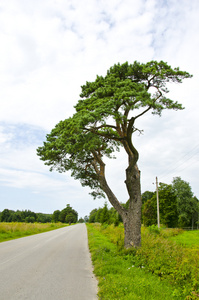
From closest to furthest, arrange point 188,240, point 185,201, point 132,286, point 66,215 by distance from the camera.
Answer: point 132,286 < point 188,240 < point 185,201 < point 66,215

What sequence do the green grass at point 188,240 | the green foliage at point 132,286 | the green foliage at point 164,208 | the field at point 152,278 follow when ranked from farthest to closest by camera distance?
the green foliage at point 164,208, the green grass at point 188,240, the field at point 152,278, the green foliage at point 132,286

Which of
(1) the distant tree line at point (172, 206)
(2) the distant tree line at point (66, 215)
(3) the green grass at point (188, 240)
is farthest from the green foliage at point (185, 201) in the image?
(2) the distant tree line at point (66, 215)

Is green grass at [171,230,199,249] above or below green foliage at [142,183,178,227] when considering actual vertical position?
below

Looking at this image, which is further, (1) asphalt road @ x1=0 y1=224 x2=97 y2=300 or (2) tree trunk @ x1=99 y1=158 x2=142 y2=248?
(2) tree trunk @ x1=99 y1=158 x2=142 y2=248

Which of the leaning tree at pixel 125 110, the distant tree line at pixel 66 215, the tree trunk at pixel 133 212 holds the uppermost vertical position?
the leaning tree at pixel 125 110

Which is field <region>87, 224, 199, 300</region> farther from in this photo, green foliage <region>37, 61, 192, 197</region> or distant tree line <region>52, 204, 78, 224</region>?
distant tree line <region>52, 204, 78, 224</region>

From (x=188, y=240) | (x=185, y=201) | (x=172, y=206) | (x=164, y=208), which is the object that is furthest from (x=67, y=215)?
(x=188, y=240)

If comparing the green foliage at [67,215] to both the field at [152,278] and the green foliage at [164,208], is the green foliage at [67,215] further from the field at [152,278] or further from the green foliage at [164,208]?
the field at [152,278]

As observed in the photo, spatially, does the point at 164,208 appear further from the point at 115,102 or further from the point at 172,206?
the point at 115,102

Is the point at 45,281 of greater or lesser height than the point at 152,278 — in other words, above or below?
below

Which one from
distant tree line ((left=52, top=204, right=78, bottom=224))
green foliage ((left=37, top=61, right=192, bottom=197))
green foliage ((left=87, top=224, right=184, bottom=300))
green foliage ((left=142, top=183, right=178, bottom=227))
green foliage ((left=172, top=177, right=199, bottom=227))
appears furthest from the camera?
distant tree line ((left=52, top=204, right=78, bottom=224))

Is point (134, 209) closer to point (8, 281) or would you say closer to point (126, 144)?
point (126, 144)

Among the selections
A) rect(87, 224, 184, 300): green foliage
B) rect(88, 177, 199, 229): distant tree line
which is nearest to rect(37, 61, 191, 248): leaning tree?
rect(87, 224, 184, 300): green foliage

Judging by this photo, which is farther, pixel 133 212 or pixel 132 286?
pixel 133 212
